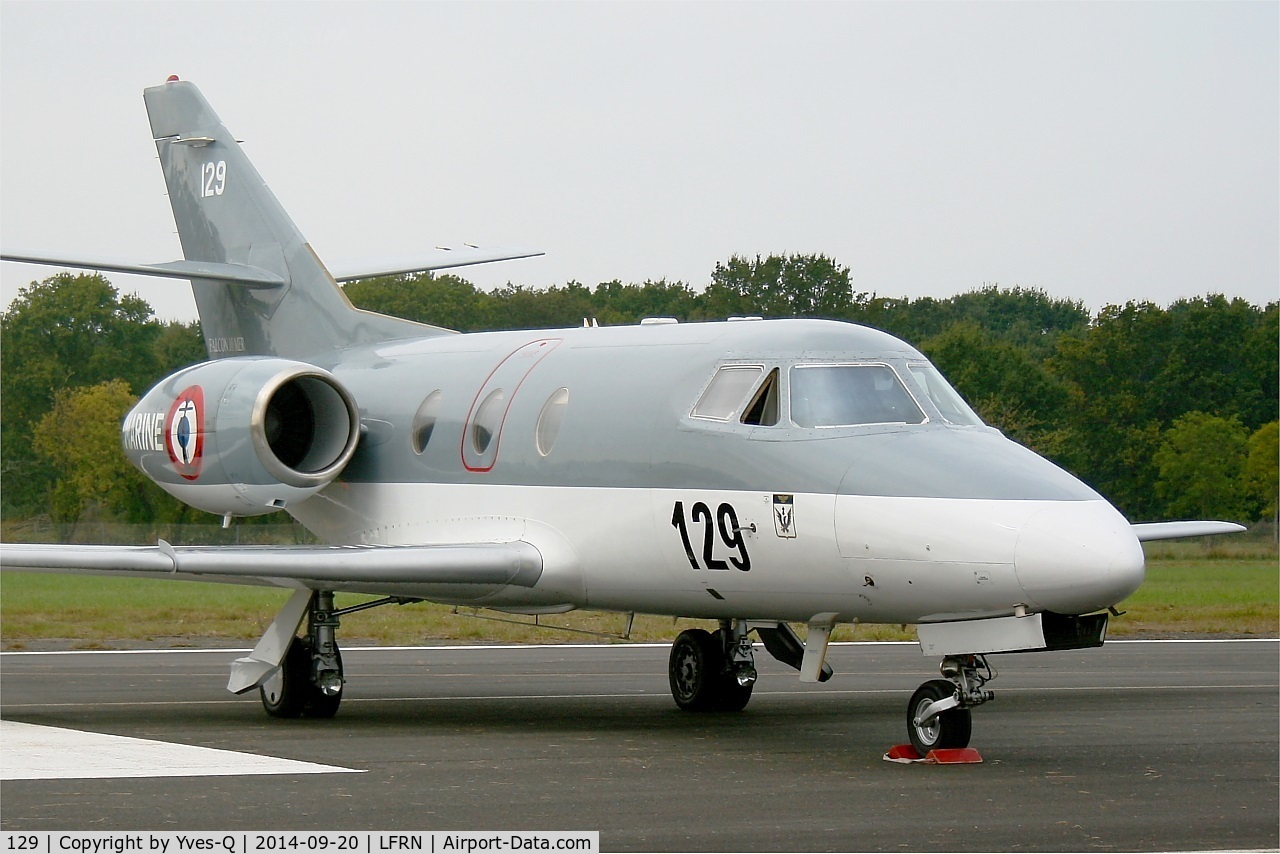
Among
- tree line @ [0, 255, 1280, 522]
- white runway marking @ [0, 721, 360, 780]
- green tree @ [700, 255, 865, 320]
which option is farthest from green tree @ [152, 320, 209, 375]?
white runway marking @ [0, 721, 360, 780]

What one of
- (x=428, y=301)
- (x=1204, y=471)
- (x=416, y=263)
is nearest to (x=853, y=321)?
(x=1204, y=471)

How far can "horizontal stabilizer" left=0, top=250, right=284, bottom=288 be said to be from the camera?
1680 centimetres


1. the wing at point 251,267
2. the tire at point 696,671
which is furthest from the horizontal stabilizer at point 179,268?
the tire at point 696,671

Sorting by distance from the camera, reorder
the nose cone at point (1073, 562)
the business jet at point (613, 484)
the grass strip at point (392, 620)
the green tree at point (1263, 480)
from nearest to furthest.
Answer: the nose cone at point (1073, 562) → the business jet at point (613, 484) → the grass strip at point (392, 620) → the green tree at point (1263, 480)

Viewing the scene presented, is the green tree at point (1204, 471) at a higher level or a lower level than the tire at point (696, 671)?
lower

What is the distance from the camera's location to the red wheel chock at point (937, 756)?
38.3ft

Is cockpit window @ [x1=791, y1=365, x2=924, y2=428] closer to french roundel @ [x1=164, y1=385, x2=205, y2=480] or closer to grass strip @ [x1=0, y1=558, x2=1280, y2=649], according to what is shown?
french roundel @ [x1=164, y1=385, x2=205, y2=480]

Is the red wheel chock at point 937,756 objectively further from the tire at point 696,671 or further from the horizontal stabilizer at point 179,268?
the horizontal stabilizer at point 179,268

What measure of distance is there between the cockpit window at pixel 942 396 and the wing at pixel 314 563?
3.41 meters

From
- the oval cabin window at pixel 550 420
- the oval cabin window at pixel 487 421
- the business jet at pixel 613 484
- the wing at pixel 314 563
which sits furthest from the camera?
the oval cabin window at pixel 487 421

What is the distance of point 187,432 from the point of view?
1627 cm

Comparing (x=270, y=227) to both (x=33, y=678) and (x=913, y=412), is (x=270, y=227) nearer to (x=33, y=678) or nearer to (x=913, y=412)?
(x=33, y=678)

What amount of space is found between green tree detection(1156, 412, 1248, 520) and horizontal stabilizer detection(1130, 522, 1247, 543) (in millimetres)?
47967

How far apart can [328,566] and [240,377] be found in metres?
2.54
